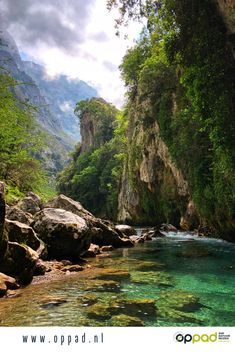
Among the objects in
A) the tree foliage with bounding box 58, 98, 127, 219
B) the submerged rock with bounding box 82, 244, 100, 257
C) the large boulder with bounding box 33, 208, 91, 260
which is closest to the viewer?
the large boulder with bounding box 33, 208, 91, 260

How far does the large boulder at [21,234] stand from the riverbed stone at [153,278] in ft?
11.5

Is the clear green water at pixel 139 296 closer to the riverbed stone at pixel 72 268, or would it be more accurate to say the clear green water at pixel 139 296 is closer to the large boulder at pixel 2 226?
the riverbed stone at pixel 72 268

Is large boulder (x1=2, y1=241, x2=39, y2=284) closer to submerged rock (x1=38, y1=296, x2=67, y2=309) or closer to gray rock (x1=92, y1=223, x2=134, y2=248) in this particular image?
submerged rock (x1=38, y1=296, x2=67, y2=309)

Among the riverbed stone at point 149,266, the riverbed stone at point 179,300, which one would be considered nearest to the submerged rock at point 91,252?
the riverbed stone at point 149,266

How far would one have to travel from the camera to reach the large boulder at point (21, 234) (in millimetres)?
11719

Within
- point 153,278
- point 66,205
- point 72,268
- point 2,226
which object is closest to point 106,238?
point 66,205

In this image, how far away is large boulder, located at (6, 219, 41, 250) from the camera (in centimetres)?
1172

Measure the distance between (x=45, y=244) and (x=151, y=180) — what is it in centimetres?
2303

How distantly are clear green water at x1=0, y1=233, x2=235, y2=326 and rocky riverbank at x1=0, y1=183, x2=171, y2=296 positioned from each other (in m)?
0.63

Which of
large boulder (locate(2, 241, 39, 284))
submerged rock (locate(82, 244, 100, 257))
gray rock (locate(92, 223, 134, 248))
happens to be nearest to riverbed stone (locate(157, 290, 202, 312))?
large boulder (locate(2, 241, 39, 284))

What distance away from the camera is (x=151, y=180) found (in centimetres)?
3569

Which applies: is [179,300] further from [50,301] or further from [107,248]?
[107,248]

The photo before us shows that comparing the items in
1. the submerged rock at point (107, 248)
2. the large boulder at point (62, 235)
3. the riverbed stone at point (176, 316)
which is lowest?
the submerged rock at point (107, 248)

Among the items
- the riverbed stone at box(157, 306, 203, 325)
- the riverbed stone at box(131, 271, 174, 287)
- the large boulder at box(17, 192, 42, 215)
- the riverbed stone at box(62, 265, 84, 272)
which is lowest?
the riverbed stone at box(62, 265, 84, 272)
